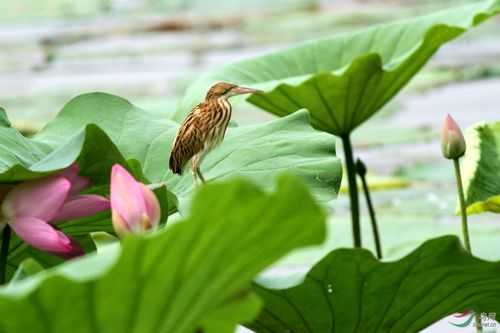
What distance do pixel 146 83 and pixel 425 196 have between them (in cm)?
256

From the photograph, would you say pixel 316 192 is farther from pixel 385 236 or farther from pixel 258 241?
pixel 385 236

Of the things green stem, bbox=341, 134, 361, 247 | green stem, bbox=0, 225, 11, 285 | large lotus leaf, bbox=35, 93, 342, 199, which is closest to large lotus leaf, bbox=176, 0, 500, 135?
green stem, bbox=341, 134, 361, 247

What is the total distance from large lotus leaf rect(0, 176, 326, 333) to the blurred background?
2.65 feet

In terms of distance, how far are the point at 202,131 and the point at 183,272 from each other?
1.44 ft

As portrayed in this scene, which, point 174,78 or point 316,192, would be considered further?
point 174,78

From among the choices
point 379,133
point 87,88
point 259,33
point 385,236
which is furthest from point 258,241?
point 259,33

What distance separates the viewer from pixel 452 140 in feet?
4.41

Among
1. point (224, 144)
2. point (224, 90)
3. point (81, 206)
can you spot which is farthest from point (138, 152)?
point (81, 206)

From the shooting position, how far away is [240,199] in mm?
691

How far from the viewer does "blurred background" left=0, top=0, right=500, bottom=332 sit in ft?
10.8

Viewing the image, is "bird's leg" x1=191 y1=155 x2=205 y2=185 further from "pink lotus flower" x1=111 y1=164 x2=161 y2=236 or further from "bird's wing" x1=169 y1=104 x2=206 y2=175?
"pink lotus flower" x1=111 y1=164 x2=161 y2=236

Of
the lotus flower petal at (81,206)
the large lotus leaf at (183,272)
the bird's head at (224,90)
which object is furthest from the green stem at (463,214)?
the large lotus leaf at (183,272)

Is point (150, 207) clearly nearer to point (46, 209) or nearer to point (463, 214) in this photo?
point (46, 209)

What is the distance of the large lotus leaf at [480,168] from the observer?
1.54 m
